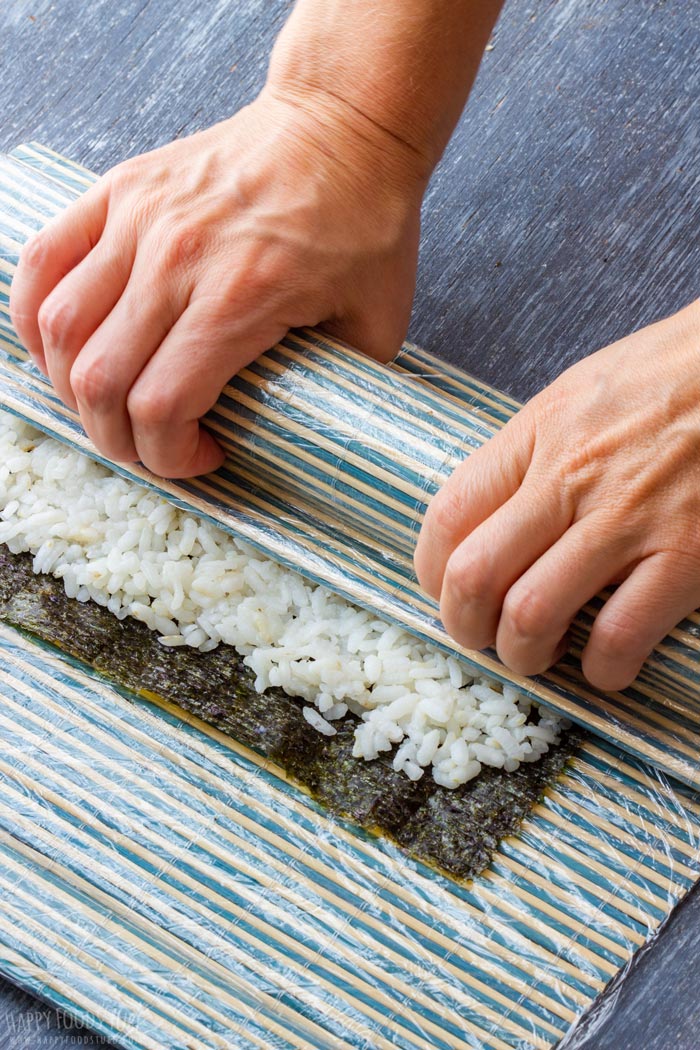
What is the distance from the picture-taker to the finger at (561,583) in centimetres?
96

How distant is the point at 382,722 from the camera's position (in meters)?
1.14

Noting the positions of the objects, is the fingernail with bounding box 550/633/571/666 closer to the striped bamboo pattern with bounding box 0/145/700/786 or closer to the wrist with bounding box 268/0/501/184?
the striped bamboo pattern with bounding box 0/145/700/786

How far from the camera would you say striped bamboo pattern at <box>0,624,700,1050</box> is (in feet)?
3.37

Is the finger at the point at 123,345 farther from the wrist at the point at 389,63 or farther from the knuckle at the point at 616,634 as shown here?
the knuckle at the point at 616,634

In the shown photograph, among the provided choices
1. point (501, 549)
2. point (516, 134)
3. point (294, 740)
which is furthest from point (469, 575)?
point (516, 134)

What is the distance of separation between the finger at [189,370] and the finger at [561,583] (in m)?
0.35

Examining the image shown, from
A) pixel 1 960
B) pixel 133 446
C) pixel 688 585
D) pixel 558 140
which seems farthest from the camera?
pixel 558 140

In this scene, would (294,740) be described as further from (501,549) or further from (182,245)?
(182,245)

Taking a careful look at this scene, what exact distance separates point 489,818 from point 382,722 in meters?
0.14

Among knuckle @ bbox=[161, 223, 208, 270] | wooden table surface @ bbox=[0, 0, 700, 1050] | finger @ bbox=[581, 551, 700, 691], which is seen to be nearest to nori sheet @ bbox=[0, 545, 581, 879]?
finger @ bbox=[581, 551, 700, 691]

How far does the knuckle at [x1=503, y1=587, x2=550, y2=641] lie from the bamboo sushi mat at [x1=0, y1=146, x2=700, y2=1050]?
0.38 ft

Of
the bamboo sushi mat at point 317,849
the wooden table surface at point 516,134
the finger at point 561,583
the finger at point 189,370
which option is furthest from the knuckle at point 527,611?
the wooden table surface at point 516,134

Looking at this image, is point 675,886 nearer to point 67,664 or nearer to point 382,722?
point 382,722

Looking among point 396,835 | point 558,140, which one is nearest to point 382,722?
point 396,835
